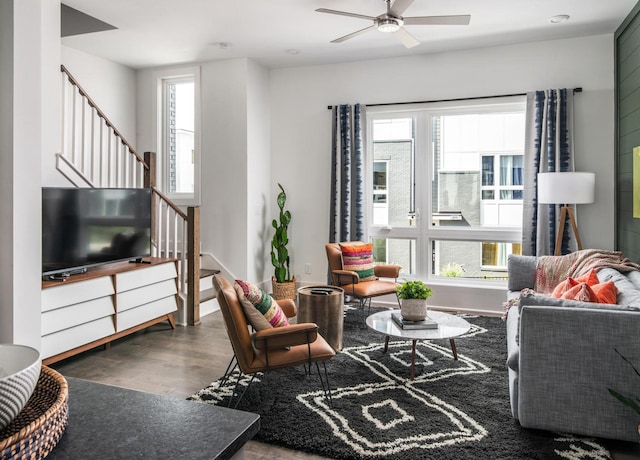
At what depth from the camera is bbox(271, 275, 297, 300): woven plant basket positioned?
5742 millimetres

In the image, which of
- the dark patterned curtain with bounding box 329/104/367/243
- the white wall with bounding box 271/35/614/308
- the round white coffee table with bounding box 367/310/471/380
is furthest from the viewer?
the dark patterned curtain with bounding box 329/104/367/243

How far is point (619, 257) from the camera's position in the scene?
3.93 meters

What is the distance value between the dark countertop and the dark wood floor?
5.83ft

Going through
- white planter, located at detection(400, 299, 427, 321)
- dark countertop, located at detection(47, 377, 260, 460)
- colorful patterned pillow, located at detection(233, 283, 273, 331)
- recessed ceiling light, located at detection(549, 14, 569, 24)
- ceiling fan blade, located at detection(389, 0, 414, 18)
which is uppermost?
recessed ceiling light, located at detection(549, 14, 569, 24)

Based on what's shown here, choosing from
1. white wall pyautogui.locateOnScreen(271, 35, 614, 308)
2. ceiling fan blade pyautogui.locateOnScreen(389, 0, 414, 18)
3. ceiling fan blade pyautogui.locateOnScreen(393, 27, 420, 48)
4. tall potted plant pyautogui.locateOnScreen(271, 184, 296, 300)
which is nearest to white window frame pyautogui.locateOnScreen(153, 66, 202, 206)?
white wall pyautogui.locateOnScreen(271, 35, 614, 308)

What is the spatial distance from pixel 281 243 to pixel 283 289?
57 cm

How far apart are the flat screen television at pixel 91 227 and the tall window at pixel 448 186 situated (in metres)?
2.77

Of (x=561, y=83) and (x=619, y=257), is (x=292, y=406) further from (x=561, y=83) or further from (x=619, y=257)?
(x=561, y=83)

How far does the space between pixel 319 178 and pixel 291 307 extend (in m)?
3.01

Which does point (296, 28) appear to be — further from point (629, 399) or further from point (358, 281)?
point (629, 399)

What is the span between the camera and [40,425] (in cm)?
66

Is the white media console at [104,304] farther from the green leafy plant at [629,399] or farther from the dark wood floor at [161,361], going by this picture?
the green leafy plant at [629,399]

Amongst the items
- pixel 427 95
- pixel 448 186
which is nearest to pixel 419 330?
pixel 448 186

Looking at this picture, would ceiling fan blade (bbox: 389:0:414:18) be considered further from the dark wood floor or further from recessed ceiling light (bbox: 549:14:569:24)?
the dark wood floor
